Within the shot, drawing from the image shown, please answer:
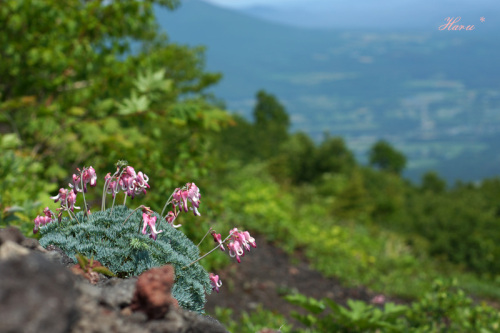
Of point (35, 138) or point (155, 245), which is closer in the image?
point (155, 245)

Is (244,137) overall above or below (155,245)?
above

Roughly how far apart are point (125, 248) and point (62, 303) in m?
1.05

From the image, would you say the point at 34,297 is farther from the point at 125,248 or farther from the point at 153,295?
the point at 125,248

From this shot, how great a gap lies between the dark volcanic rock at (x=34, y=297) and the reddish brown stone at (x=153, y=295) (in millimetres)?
404

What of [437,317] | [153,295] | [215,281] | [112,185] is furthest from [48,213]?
[437,317]

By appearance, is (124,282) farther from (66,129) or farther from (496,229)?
(496,229)

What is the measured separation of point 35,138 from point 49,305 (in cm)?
573

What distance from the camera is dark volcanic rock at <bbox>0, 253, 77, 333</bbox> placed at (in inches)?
48.6

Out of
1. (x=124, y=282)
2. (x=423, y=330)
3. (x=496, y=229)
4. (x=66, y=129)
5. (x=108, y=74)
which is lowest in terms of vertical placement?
(x=496, y=229)

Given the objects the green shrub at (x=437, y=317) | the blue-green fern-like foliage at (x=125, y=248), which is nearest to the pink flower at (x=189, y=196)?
the blue-green fern-like foliage at (x=125, y=248)

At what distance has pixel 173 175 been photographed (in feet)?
13.7

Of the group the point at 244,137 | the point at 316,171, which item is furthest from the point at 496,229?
the point at 244,137

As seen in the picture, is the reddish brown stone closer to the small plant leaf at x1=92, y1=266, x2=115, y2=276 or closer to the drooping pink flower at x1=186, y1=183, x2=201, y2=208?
the small plant leaf at x1=92, y1=266, x2=115, y2=276

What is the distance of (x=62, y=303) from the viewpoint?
1317 mm
